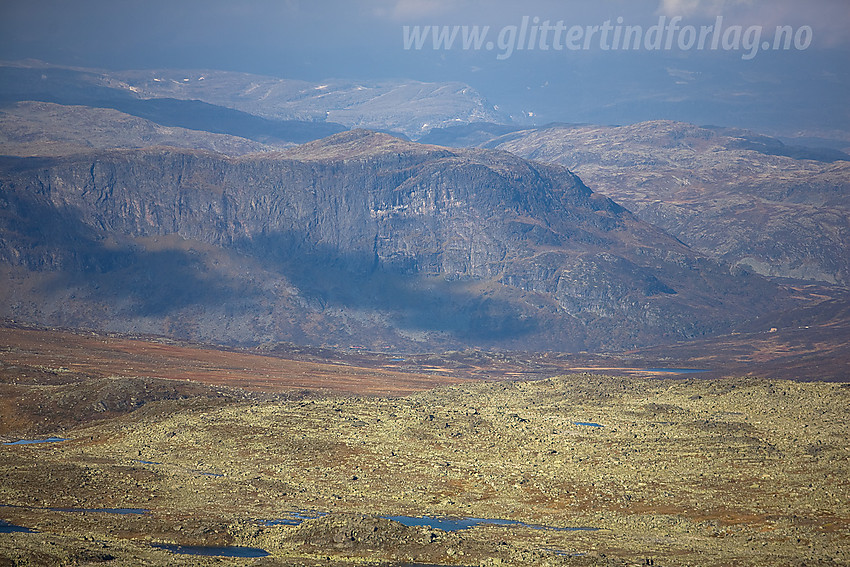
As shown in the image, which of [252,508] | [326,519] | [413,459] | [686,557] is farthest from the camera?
[413,459]

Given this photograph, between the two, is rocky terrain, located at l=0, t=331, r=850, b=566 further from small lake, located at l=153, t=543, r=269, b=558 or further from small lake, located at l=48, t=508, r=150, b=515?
small lake, located at l=153, t=543, r=269, b=558

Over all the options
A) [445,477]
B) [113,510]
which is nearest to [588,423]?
[445,477]

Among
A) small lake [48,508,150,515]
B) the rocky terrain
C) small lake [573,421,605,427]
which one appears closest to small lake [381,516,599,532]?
the rocky terrain

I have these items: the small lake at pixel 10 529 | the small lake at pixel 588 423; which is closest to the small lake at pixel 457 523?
the small lake at pixel 10 529

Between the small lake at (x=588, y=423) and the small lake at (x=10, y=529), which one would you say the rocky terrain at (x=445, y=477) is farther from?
the small lake at (x=588, y=423)

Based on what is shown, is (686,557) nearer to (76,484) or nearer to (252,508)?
(252,508)

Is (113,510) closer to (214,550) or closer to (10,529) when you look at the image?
(10,529)

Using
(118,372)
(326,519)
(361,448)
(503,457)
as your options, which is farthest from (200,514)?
(118,372)

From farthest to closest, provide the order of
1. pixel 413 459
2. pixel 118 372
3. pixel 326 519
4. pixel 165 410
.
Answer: pixel 118 372, pixel 165 410, pixel 413 459, pixel 326 519
